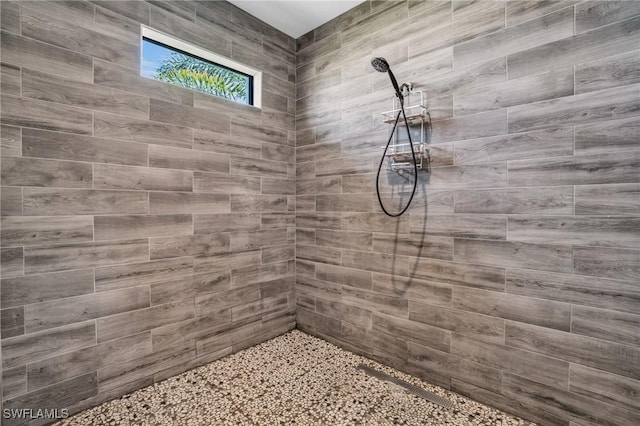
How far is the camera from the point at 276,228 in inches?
112

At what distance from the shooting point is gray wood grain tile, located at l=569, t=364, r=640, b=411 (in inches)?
57.6

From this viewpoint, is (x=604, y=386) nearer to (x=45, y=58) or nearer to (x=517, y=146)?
(x=517, y=146)

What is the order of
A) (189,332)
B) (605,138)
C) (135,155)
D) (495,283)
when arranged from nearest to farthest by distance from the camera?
(605,138) < (495,283) < (135,155) < (189,332)

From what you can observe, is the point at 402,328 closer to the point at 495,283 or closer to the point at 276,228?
the point at 495,283

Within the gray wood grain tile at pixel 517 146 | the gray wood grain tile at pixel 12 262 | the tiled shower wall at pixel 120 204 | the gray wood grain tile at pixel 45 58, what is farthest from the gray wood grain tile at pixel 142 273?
the gray wood grain tile at pixel 517 146

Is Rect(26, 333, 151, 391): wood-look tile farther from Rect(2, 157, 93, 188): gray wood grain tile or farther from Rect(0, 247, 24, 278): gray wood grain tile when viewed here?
Rect(2, 157, 93, 188): gray wood grain tile

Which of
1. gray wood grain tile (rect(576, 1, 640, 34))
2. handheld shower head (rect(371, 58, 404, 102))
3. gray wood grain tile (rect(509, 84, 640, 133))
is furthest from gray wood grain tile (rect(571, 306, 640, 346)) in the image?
handheld shower head (rect(371, 58, 404, 102))

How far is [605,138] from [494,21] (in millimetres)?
936

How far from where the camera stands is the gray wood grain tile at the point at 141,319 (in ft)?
6.13

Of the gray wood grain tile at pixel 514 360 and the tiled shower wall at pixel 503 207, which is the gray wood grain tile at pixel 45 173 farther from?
the gray wood grain tile at pixel 514 360

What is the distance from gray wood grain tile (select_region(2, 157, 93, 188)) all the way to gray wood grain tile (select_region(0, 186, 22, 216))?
1.2 inches

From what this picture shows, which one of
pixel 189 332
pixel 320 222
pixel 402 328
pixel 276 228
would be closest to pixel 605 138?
pixel 402 328

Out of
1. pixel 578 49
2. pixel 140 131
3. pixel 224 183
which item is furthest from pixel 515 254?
pixel 140 131

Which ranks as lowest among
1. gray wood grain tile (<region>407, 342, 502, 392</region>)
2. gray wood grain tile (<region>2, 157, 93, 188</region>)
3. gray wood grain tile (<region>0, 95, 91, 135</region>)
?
gray wood grain tile (<region>407, 342, 502, 392</region>)
